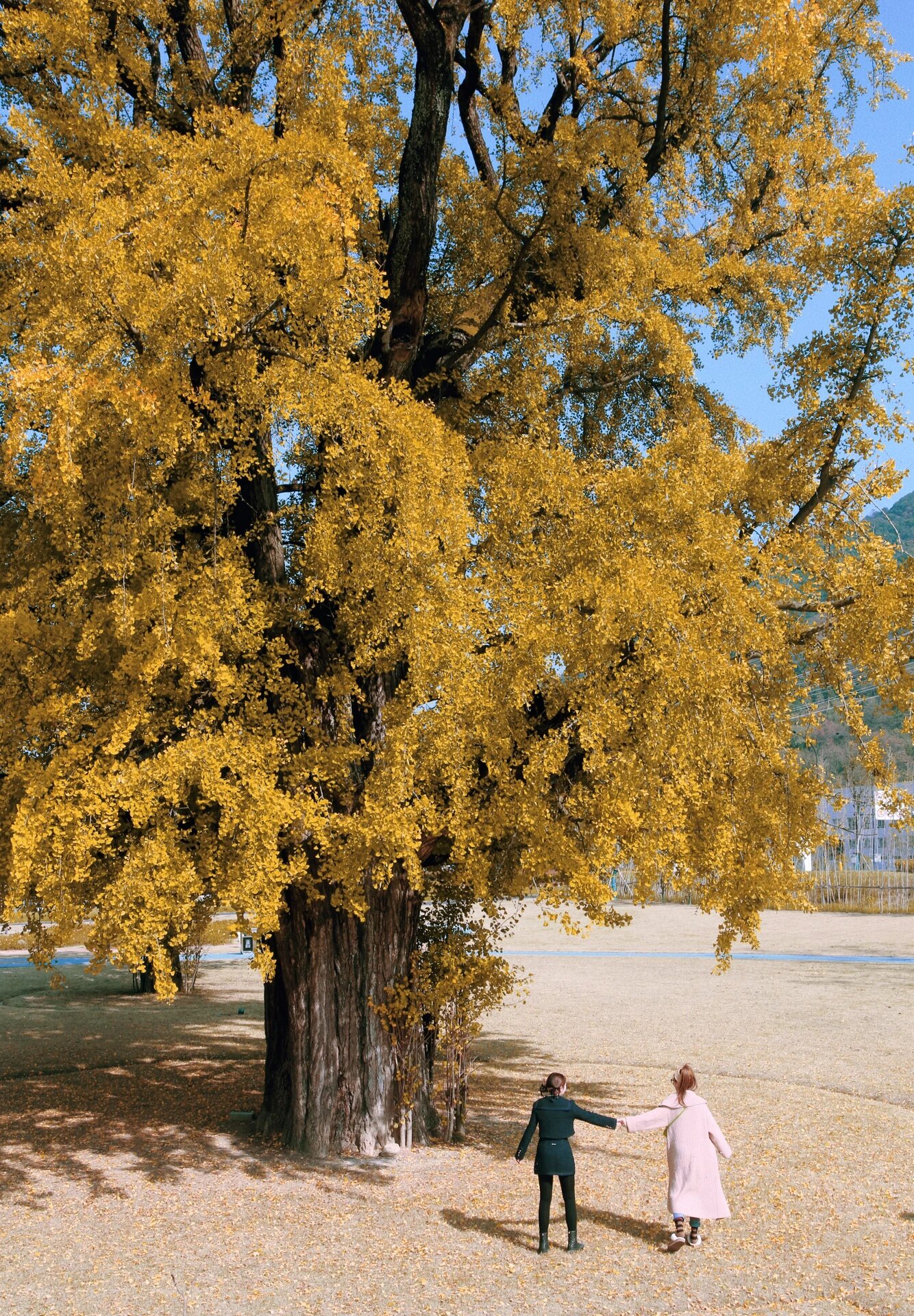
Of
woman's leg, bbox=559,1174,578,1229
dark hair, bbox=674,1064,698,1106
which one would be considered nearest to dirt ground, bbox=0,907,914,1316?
woman's leg, bbox=559,1174,578,1229

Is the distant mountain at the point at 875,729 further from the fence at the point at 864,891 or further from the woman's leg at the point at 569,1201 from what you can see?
the fence at the point at 864,891

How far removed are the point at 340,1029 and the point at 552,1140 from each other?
2.76 metres

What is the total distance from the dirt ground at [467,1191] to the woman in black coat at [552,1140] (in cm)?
32

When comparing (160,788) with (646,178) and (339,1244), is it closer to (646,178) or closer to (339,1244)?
(339,1244)

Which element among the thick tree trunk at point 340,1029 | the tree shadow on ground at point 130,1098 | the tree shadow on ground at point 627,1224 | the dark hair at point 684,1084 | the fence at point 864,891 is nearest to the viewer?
the dark hair at point 684,1084

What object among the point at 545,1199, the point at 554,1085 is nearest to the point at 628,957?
the point at 545,1199

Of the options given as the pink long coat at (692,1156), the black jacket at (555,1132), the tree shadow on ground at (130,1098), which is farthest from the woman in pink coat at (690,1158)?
the tree shadow on ground at (130,1098)

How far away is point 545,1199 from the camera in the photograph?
673 centimetres

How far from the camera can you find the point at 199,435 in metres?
7.37

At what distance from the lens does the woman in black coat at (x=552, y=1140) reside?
6.71 m

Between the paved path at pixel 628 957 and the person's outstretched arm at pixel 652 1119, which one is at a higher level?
the person's outstretched arm at pixel 652 1119

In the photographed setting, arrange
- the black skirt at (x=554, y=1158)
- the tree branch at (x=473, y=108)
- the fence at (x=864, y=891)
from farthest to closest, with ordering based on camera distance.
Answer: the fence at (x=864, y=891) < the tree branch at (x=473, y=108) < the black skirt at (x=554, y=1158)

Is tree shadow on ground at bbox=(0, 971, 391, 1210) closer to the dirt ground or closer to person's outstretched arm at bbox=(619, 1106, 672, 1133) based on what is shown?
the dirt ground

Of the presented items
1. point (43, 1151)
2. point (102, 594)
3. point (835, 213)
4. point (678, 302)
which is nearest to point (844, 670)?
point (835, 213)
